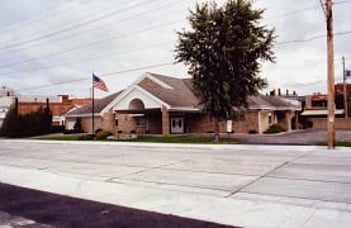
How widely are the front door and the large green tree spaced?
596 inches

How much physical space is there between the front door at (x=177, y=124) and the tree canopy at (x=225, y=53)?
49.3 ft

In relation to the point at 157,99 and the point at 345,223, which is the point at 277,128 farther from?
the point at 345,223

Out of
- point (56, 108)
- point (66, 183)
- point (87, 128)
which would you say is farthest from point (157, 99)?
point (56, 108)

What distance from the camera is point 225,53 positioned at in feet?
102

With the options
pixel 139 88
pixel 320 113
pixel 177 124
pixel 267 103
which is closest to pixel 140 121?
pixel 177 124

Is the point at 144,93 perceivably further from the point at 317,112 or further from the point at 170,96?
the point at 317,112

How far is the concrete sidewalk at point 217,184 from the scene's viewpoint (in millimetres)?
9414

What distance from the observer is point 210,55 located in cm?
3169

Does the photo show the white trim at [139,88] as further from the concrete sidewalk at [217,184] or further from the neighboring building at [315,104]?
the neighboring building at [315,104]

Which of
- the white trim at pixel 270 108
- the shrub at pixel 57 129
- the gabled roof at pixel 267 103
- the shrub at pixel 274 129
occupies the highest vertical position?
the gabled roof at pixel 267 103

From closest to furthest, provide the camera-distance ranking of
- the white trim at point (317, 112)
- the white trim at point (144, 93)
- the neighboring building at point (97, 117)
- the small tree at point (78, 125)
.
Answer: the white trim at point (144, 93)
the neighboring building at point (97, 117)
the small tree at point (78, 125)
the white trim at point (317, 112)

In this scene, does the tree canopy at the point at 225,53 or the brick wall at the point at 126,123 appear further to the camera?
the brick wall at the point at 126,123

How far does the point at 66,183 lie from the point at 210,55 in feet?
62.5

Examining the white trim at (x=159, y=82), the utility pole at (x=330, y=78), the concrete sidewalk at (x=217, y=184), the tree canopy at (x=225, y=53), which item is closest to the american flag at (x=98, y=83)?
the white trim at (x=159, y=82)
